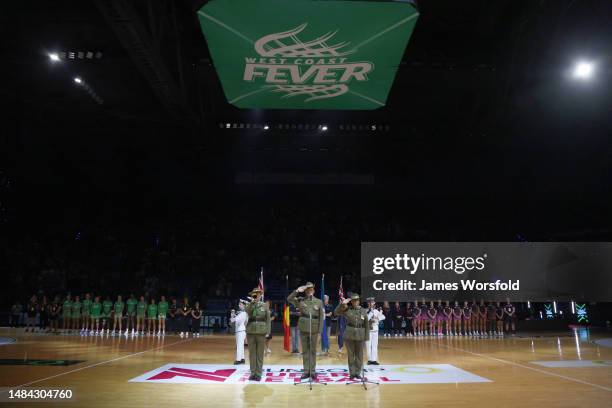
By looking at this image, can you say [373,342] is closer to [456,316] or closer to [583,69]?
[583,69]

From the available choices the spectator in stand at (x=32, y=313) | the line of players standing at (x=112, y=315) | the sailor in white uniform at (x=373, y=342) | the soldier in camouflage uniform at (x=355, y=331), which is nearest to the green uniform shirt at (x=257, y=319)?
the soldier in camouflage uniform at (x=355, y=331)

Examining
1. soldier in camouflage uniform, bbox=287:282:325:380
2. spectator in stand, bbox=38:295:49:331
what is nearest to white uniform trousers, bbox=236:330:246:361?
soldier in camouflage uniform, bbox=287:282:325:380

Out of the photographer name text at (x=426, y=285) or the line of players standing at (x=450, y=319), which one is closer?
the photographer name text at (x=426, y=285)

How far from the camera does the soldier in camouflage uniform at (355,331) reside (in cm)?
842

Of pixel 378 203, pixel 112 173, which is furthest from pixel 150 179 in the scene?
pixel 378 203

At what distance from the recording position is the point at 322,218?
28.0 metres

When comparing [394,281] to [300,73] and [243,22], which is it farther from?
[243,22]

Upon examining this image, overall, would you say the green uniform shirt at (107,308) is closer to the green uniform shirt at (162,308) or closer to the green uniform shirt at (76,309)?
the green uniform shirt at (76,309)

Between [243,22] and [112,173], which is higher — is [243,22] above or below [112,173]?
below

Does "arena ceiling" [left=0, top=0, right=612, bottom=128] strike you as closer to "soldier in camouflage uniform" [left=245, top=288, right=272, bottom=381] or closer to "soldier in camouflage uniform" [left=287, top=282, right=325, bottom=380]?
"soldier in camouflage uniform" [left=287, top=282, right=325, bottom=380]

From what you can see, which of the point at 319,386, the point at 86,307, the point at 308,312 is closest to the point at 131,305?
the point at 86,307

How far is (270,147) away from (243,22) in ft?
42.3

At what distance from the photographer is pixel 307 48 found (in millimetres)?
9039

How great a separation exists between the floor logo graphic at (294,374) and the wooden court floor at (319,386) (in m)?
0.36
